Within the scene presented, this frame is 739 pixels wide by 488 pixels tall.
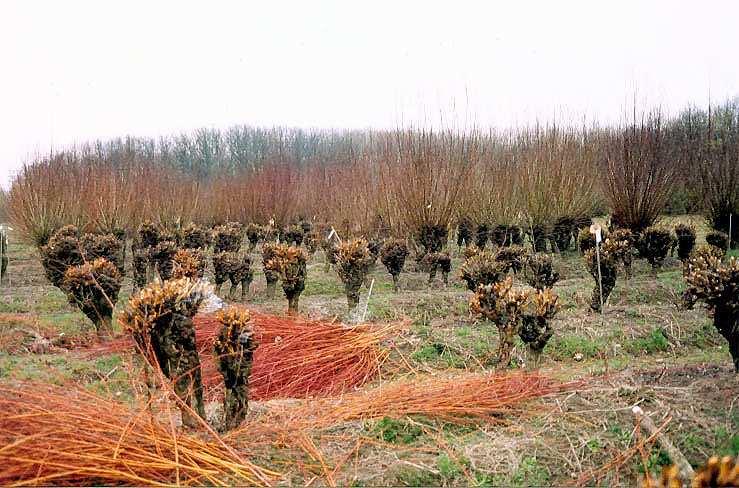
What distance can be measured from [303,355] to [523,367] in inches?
87.6

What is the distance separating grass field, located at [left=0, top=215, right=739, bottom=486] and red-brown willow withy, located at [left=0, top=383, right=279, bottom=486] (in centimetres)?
27

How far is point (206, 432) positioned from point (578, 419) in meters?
2.41

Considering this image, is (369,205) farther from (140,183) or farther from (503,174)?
(140,183)

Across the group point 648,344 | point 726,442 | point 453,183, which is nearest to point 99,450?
point 726,442

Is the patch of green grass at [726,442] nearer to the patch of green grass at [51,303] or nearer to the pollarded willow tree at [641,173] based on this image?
the pollarded willow tree at [641,173]

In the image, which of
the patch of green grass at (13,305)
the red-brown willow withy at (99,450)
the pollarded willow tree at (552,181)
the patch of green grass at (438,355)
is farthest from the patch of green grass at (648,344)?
the patch of green grass at (13,305)

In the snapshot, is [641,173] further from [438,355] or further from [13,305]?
[13,305]

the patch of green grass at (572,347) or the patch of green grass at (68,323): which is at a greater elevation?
the patch of green grass at (68,323)

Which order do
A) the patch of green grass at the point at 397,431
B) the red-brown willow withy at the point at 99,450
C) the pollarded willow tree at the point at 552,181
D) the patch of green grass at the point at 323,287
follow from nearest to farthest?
the red-brown willow withy at the point at 99,450 < the patch of green grass at the point at 397,431 < the patch of green grass at the point at 323,287 < the pollarded willow tree at the point at 552,181

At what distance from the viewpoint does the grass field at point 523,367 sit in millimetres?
3756

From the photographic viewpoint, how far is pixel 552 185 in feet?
44.1

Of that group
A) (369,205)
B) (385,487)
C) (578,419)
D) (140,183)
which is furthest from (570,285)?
(140,183)

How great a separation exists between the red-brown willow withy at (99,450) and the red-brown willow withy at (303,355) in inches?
81.1

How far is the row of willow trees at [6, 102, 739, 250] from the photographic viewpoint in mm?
12078
